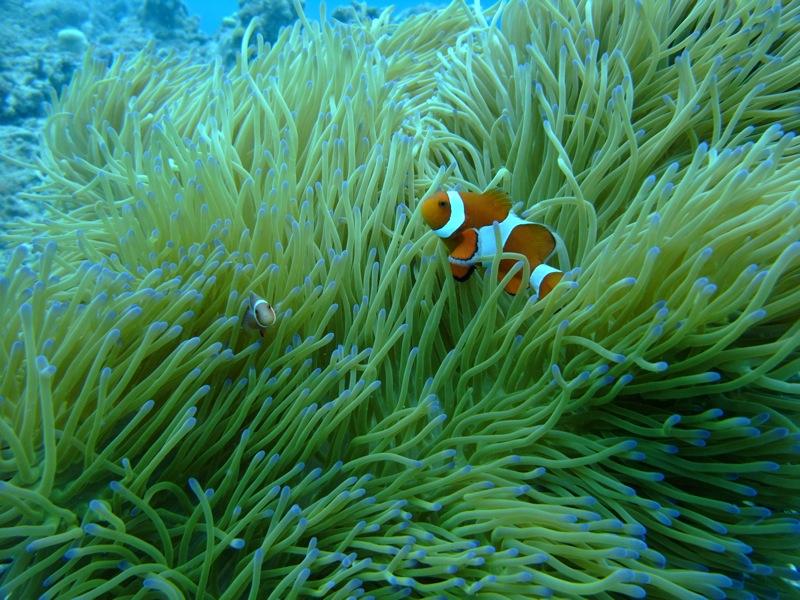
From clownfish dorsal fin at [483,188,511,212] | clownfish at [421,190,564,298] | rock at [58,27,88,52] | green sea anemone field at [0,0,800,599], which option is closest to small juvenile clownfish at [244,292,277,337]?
green sea anemone field at [0,0,800,599]

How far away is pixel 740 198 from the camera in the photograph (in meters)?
1.02

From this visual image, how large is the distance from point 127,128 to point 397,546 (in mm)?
1558

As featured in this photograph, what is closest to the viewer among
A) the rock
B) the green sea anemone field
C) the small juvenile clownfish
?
the green sea anemone field

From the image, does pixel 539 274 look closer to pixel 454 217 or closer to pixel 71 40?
pixel 454 217

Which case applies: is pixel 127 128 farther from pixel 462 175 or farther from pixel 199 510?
pixel 199 510

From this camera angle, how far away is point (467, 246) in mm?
1207

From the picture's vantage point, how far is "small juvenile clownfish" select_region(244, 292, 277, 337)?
111 cm

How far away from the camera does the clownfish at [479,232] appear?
1196 mm

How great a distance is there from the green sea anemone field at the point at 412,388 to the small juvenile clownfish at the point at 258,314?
0.02 m

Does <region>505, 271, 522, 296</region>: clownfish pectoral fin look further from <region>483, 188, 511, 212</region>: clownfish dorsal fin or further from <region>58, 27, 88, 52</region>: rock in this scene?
<region>58, 27, 88, 52</region>: rock

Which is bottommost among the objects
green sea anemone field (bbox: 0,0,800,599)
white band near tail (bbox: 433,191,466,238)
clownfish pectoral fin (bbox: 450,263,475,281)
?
green sea anemone field (bbox: 0,0,800,599)

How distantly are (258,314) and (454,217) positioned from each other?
1.41ft

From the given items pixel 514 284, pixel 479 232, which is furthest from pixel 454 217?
pixel 514 284

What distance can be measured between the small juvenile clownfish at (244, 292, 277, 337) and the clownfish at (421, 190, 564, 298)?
0.37 meters
